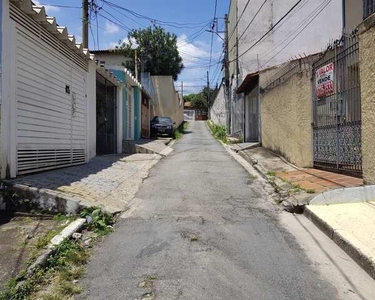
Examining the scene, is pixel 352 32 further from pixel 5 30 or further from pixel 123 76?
pixel 123 76

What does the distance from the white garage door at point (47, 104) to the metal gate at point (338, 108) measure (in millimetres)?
6259

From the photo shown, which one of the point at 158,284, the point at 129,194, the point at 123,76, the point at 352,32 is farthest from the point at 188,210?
the point at 123,76

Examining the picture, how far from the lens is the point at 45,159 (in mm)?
8344

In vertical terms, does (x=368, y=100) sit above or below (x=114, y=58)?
below

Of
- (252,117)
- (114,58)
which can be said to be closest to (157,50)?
(114,58)

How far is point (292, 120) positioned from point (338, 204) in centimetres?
512

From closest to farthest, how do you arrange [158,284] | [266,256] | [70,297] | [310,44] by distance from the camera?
[70,297], [158,284], [266,256], [310,44]

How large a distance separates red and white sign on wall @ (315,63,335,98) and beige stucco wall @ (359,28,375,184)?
171 centimetres

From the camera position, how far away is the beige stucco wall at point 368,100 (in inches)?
257

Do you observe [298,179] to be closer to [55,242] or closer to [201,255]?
[201,255]

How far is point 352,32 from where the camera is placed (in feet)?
24.5

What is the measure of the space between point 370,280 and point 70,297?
2.98 m

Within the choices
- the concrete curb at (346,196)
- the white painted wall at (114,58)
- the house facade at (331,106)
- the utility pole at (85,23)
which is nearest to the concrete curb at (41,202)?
the concrete curb at (346,196)

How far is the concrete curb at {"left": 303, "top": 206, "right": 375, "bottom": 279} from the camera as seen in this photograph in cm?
412
